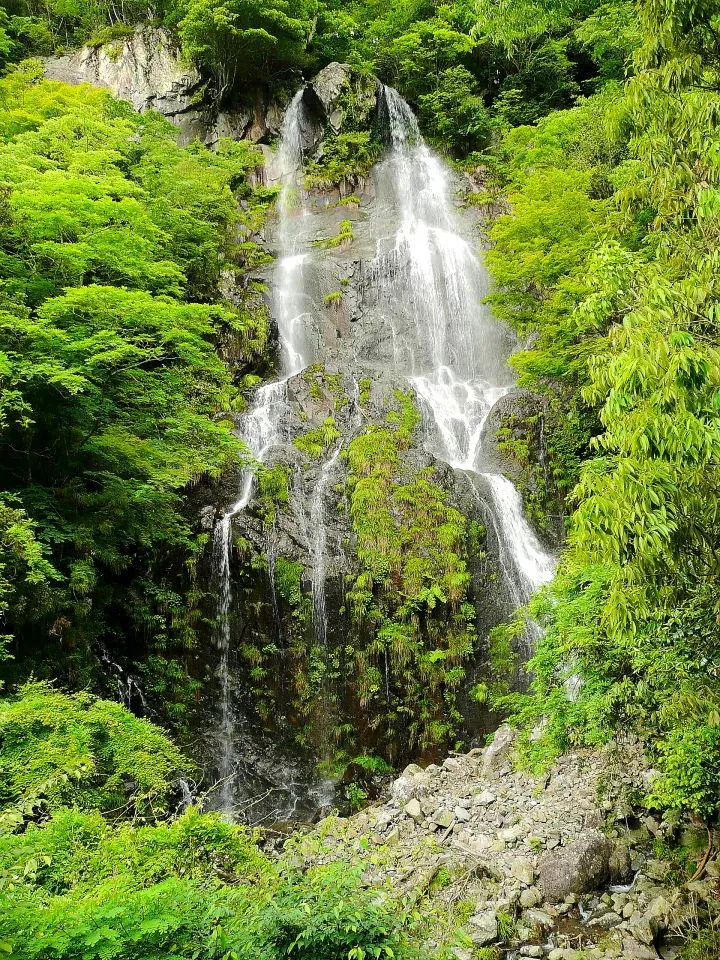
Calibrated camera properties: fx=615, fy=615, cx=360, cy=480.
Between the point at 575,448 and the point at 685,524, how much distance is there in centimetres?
1178

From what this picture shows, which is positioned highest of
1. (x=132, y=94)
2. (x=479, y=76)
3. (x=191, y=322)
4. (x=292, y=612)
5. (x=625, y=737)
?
(x=479, y=76)

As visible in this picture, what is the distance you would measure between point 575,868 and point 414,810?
263 centimetres

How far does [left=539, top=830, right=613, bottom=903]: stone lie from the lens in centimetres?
655

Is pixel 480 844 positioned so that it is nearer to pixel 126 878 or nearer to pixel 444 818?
pixel 444 818

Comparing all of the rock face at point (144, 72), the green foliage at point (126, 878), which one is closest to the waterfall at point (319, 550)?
the green foliage at point (126, 878)

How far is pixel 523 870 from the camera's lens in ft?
22.3

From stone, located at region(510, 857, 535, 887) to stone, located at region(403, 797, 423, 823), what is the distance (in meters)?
1.91

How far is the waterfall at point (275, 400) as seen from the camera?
37.6ft

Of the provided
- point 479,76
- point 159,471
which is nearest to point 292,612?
point 159,471

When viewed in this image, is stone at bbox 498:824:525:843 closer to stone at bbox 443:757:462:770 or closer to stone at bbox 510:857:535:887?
stone at bbox 510:857:535:887

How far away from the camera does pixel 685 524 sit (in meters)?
3.86

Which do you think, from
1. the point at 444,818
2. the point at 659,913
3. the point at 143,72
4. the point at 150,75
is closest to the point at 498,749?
the point at 444,818

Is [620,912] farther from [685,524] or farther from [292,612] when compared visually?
[292,612]

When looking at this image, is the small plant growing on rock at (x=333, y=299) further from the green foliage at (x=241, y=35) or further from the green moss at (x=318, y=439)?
the green foliage at (x=241, y=35)
